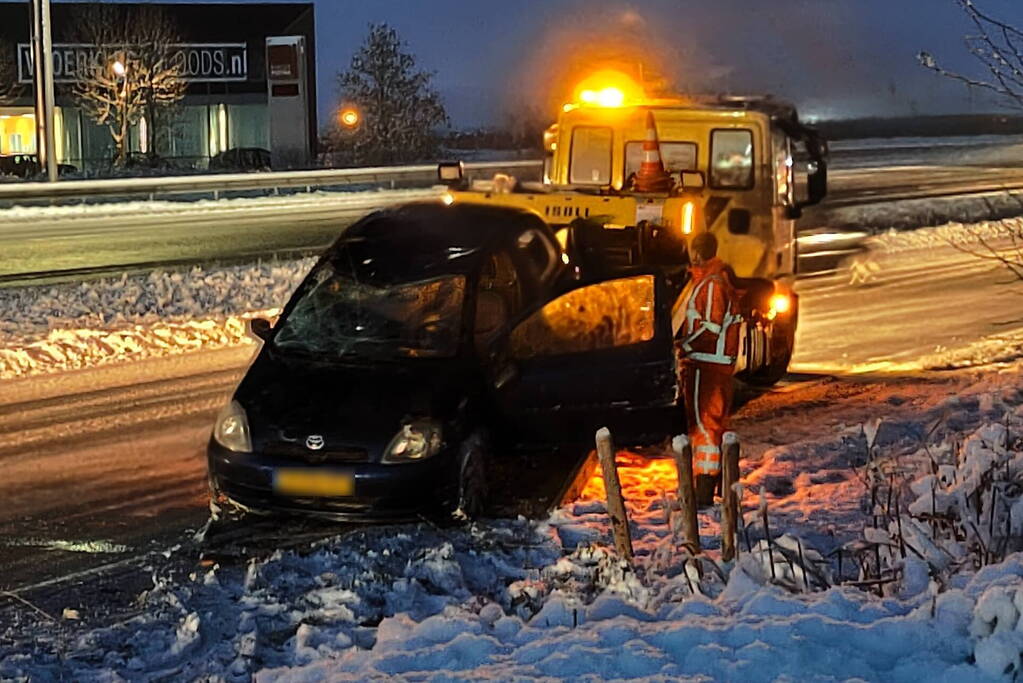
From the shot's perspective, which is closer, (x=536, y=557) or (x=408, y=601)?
(x=408, y=601)

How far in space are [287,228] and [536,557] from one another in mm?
22231

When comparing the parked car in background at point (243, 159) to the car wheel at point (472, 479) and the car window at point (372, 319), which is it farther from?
the car wheel at point (472, 479)

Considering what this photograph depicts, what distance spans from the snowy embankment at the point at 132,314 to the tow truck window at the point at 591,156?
451 cm

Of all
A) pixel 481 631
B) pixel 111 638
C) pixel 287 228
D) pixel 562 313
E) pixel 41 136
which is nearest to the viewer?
pixel 481 631

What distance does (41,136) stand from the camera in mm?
38594

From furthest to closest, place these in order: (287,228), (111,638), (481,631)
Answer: (287,228)
(111,638)
(481,631)

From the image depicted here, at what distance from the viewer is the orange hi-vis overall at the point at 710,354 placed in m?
8.07

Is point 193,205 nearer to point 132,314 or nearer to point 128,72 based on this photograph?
point 132,314

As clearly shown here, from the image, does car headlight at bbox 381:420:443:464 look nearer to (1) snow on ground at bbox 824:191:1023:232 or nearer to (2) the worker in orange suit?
(2) the worker in orange suit

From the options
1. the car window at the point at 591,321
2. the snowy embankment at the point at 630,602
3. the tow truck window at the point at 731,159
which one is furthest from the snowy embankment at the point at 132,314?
the snowy embankment at the point at 630,602

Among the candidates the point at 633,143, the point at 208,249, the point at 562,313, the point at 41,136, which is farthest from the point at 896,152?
the point at 562,313

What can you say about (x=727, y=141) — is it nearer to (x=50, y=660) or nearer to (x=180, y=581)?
(x=180, y=581)

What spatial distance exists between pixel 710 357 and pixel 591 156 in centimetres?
448

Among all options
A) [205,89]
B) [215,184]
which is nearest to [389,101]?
[205,89]
